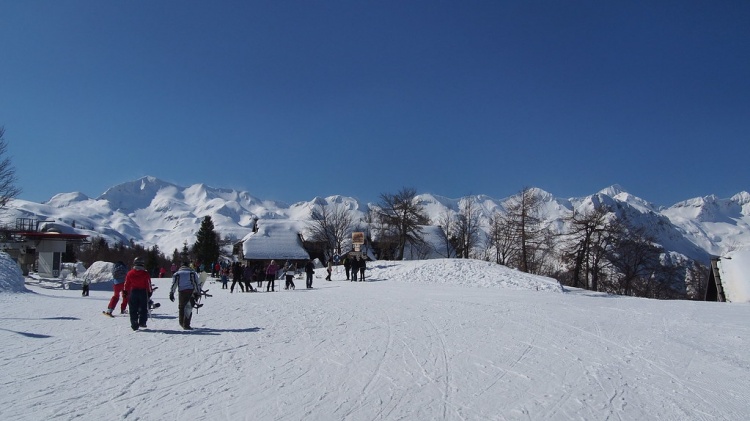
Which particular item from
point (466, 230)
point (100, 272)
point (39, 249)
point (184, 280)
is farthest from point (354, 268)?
point (39, 249)

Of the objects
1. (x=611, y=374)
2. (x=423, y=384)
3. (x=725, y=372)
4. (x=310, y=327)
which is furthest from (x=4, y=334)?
(x=725, y=372)

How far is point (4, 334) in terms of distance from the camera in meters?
10.3

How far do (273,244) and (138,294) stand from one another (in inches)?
2033

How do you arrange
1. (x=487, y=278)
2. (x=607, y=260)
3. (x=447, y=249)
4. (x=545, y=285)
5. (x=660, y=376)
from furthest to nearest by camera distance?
(x=447, y=249), (x=607, y=260), (x=487, y=278), (x=545, y=285), (x=660, y=376)

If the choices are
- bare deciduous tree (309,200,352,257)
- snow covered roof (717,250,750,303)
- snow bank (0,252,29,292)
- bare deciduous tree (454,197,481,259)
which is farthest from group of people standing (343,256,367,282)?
bare deciduous tree (309,200,352,257)

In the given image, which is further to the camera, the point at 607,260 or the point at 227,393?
the point at 607,260

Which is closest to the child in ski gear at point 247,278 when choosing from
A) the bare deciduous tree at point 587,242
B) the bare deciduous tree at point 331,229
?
the bare deciduous tree at point 587,242

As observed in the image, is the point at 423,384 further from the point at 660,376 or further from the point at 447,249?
the point at 447,249

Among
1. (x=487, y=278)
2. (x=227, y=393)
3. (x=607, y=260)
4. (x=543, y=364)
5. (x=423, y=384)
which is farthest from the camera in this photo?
(x=607, y=260)

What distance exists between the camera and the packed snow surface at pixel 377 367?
575 cm

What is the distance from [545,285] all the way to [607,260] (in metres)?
13.6

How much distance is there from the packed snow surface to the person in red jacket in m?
0.43

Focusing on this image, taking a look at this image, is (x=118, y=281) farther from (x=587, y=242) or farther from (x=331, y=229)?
(x=331, y=229)

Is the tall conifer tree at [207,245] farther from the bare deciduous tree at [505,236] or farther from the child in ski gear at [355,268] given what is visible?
the child in ski gear at [355,268]
